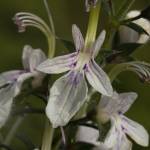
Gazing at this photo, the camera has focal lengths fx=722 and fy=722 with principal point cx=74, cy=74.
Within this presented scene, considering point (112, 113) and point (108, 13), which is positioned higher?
point (108, 13)

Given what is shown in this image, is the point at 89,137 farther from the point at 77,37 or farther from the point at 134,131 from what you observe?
the point at 77,37

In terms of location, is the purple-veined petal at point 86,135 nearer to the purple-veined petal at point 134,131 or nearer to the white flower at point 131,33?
the purple-veined petal at point 134,131

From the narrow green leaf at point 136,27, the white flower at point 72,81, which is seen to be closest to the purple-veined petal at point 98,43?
the white flower at point 72,81

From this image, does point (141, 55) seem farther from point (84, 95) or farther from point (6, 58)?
point (84, 95)

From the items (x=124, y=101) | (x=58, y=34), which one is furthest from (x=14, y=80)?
(x=58, y=34)

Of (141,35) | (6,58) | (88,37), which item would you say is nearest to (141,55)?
(6,58)

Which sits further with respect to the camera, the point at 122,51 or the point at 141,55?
the point at 141,55
